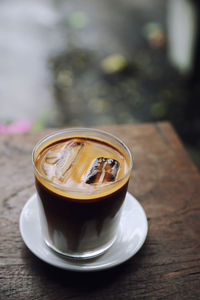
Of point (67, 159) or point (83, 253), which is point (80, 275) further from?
point (67, 159)

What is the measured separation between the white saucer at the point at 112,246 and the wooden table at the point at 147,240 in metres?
0.02

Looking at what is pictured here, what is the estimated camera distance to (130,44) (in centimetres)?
265

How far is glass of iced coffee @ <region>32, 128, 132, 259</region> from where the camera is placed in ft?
1.84

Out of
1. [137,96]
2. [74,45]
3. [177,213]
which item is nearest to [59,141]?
[177,213]

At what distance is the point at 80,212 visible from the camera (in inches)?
22.3

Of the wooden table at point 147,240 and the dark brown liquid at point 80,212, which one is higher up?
the dark brown liquid at point 80,212

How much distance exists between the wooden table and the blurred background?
2.67ft

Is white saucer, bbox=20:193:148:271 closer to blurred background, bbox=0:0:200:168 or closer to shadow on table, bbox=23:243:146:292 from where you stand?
shadow on table, bbox=23:243:146:292

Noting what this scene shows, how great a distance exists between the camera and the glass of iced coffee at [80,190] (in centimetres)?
56

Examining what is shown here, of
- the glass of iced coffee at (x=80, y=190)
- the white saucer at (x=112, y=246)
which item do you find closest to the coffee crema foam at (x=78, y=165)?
the glass of iced coffee at (x=80, y=190)

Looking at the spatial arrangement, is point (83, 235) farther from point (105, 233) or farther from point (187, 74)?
point (187, 74)

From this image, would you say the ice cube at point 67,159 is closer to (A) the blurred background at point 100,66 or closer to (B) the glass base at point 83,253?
(B) the glass base at point 83,253

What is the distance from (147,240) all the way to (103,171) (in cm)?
18

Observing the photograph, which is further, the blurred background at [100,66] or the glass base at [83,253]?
the blurred background at [100,66]
